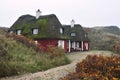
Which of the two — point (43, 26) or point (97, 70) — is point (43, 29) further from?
point (97, 70)

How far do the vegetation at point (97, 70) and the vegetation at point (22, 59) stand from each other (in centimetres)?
538

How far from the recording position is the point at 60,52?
1020 inches

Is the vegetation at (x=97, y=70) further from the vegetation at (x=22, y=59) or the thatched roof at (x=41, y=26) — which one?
the thatched roof at (x=41, y=26)

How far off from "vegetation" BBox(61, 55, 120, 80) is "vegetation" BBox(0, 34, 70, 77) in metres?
5.38

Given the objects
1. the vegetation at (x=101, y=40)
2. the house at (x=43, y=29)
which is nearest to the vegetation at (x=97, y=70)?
the house at (x=43, y=29)

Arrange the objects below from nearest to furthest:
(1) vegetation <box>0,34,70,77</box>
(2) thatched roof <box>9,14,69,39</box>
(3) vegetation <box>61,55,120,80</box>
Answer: (3) vegetation <box>61,55,120,80</box> < (1) vegetation <box>0,34,70,77</box> < (2) thatched roof <box>9,14,69,39</box>

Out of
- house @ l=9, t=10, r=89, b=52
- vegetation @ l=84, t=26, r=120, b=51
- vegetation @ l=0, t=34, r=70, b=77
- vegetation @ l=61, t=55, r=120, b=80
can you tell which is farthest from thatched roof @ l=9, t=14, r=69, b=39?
vegetation @ l=61, t=55, r=120, b=80

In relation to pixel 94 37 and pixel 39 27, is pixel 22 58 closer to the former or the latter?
pixel 39 27

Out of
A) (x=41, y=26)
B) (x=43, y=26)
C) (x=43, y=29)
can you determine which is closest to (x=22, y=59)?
(x=43, y=29)

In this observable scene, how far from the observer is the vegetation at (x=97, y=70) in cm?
1229

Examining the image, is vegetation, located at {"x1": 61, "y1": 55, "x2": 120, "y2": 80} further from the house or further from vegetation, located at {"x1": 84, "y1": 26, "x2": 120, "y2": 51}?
vegetation, located at {"x1": 84, "y1": 26, "x2": 120, "y2": 51}

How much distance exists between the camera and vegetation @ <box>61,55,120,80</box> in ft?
40.3

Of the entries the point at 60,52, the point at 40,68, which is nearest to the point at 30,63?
the point at 40,68

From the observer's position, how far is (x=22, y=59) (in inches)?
802
